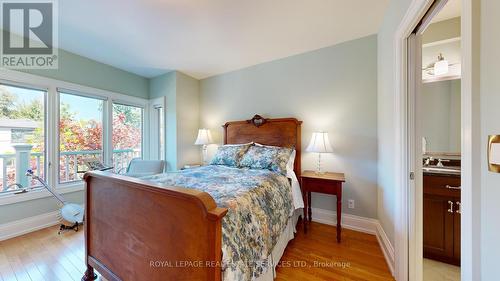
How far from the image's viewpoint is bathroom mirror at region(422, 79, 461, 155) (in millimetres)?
1993

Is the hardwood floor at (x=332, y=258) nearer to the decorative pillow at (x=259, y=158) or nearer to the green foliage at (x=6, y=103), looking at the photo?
the decorative pillow at (x=259, y=158)

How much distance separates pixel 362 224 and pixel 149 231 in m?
2.47

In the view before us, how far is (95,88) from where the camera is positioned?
3.05 meters

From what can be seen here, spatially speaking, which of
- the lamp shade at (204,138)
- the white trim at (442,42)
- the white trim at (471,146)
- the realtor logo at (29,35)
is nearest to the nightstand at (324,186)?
the white trim at (471,146)

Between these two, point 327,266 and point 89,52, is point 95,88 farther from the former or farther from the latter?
point 327,266

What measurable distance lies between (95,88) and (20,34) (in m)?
0.93

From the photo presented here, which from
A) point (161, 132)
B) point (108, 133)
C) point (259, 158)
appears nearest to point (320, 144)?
point (259, 158)

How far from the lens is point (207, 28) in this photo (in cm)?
220

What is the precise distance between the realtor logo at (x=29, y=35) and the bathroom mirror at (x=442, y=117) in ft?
13.4

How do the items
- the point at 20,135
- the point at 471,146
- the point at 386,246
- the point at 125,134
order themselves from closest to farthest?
the point at 471,146 → the point at 386,246 → the point at 20,135 → the point at 125,134

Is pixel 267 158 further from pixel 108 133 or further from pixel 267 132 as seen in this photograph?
pixel 108 133

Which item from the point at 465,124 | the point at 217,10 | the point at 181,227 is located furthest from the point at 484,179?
the point at 217,10

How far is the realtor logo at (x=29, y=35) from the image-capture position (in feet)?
6.37

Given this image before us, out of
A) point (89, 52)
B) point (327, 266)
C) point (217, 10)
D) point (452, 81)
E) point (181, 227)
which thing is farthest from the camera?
point (89, 52)
